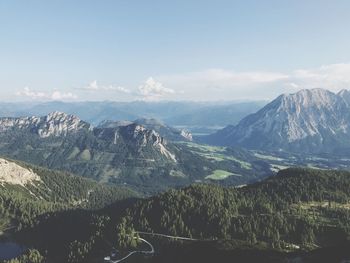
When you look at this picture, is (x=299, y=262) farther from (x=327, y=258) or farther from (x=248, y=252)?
(x=248, y=252)

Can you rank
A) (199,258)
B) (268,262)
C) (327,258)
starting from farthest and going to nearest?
(199,258) < (268,262) < (327,258)

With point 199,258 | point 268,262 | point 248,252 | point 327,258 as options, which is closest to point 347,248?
point 327,258

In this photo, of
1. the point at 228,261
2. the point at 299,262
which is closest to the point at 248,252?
the point at 228,261

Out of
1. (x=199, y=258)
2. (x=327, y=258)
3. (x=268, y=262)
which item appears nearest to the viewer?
(x=327, y=258)

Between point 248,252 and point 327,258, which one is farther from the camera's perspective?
point 248,252

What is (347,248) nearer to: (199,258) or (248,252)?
(248,252)

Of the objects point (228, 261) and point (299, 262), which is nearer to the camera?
point (299, 262)

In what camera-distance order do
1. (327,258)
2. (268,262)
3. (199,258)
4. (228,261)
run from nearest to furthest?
(327,258), (268,262), (228,261), (199,258)

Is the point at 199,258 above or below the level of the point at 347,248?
below

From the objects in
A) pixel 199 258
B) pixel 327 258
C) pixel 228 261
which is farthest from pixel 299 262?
pixel 199 258
